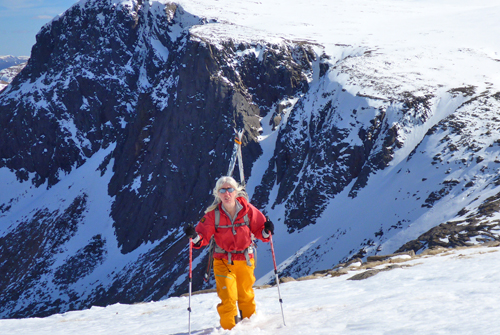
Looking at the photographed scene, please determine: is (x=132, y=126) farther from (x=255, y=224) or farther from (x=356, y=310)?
(x=356, y=310)

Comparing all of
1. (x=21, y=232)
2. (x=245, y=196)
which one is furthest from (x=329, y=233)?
(x=21, y=232)

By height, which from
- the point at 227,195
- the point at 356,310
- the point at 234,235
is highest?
the point at 227,195

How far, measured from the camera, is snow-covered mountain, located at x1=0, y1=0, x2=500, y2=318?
116 ft

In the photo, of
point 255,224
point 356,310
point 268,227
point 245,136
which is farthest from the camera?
point 245,136

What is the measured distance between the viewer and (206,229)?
724 cm

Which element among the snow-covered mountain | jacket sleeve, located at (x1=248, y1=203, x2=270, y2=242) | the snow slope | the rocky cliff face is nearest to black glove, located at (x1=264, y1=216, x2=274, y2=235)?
jacket sleeve, located at (x1=248, y1=203, x2=270, y2=242)

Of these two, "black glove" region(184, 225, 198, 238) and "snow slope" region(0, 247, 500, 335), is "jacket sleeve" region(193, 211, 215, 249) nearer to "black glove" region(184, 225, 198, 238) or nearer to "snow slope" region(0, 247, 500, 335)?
"black glove" region(184, 225, 198, 238)

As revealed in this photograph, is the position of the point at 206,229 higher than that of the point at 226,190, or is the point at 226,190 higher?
the point at 226,190

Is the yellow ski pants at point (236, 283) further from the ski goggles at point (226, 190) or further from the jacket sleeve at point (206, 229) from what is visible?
the ski goggles at point (226, 190)

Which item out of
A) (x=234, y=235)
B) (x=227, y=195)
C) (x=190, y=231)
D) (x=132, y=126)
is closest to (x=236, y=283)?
(x=234, y=235)

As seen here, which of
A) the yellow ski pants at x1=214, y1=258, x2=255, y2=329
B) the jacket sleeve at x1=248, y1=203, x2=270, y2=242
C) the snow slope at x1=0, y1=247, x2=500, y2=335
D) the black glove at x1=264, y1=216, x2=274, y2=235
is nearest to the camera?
the snow slope at x1=0, y1=247, x2=500, y2=335

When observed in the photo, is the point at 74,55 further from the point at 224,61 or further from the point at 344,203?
the point at 344,203

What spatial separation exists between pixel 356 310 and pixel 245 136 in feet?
170

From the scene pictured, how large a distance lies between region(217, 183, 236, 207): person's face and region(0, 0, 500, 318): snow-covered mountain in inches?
601
